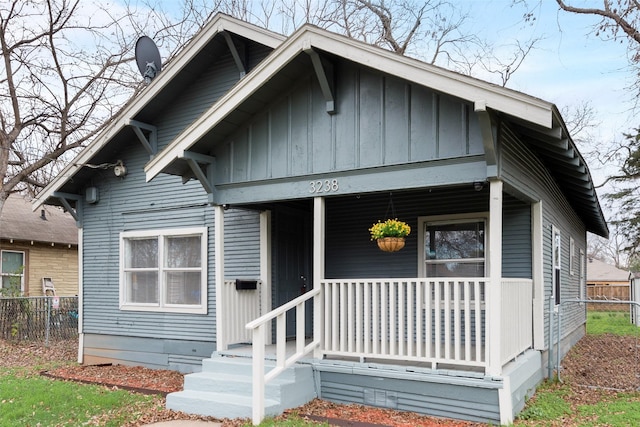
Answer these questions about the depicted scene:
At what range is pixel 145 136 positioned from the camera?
1017 cm

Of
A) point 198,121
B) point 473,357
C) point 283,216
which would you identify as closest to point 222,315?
point 283,216

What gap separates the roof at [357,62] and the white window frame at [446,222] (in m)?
1.21

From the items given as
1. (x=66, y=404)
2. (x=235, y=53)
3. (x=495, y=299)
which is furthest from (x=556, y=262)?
(x=66, y=404)

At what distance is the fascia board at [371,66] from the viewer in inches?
208

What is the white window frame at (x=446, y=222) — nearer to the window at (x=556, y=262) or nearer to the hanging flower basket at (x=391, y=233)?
the hanging flower basket at (x=391, y=233)

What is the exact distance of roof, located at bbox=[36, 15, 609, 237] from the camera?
534 centimetres

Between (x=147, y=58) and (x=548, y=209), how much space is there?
8.03 m

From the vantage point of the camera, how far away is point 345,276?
28.9ft

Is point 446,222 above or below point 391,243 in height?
above

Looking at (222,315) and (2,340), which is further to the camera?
(2,340)

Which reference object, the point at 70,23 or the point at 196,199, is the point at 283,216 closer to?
the point at 196,199

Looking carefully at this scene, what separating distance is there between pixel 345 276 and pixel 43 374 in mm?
5459

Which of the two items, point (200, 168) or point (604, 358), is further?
point (604, 358)

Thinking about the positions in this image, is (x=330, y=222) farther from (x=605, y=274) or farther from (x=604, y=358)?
(x=605, y=274)
